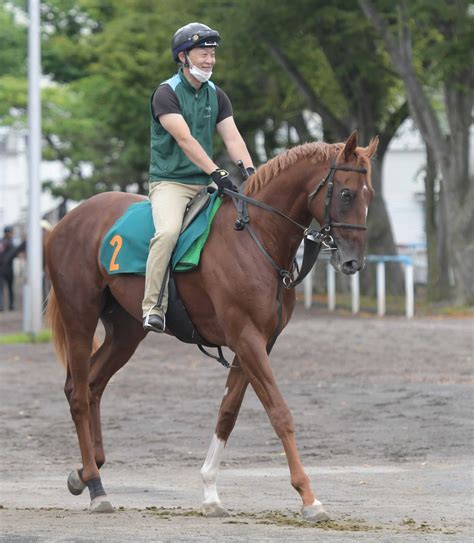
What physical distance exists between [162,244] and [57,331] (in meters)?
1.77

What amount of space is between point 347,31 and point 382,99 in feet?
21.7

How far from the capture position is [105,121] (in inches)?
1893

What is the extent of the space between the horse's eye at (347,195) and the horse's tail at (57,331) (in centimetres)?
278

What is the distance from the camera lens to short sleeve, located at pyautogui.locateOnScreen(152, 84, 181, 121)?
9102 millimetres

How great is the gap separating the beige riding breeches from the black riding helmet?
911mm

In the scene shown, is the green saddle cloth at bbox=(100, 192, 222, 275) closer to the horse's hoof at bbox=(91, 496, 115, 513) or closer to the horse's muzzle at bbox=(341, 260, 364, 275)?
the horse's muzzle at bbox=(341, 260, 364, 275)

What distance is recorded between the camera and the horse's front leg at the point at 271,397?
318 inches

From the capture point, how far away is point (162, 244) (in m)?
9.03

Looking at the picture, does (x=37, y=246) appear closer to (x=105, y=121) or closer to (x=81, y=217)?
(x=81, y=217)

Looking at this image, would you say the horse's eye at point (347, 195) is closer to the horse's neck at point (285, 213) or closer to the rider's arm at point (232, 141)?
the horse's neck at point (285, 213)

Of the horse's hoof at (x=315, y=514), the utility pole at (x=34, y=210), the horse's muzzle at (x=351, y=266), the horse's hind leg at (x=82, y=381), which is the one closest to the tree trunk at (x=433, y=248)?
the utility pole at (x=34, y=210)

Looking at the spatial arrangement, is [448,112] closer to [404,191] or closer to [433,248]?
[433,248]

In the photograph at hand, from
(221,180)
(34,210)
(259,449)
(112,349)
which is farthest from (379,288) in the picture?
(221,180)

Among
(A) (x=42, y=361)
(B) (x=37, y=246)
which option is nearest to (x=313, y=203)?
(A) (x=42, y=361)
